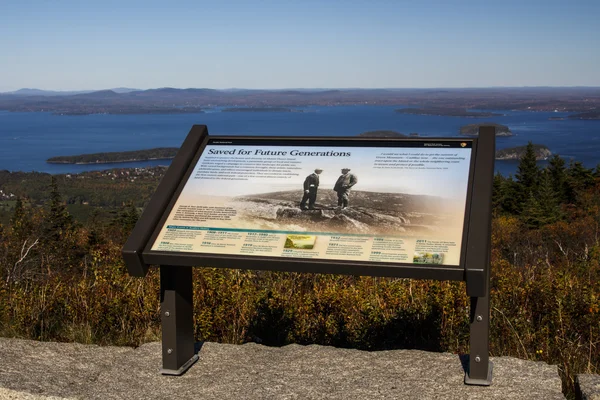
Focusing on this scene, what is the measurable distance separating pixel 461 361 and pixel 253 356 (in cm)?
110

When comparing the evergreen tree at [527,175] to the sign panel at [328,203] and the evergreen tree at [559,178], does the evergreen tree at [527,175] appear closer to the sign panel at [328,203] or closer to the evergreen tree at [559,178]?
the evergreen tree at [559,178]

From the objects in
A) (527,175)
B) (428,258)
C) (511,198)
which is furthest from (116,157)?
(428,258)

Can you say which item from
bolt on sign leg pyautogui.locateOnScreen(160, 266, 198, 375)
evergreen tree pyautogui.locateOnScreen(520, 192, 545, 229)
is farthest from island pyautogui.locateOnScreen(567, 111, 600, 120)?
bolt on sign leg pyautogui.locateOnScreen(160, 266, 198, 375)

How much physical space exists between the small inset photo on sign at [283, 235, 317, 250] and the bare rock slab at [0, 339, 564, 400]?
692 mm

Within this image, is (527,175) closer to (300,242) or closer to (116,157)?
(300,242)

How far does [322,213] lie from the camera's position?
3148mm

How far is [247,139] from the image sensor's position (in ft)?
11.6

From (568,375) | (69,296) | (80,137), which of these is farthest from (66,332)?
(80,137)

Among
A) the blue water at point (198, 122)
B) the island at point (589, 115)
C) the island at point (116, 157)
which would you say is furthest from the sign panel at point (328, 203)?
the island at point (589, 115)

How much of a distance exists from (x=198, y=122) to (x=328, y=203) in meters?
108

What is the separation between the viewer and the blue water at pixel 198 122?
85062mm

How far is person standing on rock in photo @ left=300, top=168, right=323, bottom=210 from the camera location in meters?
3.21

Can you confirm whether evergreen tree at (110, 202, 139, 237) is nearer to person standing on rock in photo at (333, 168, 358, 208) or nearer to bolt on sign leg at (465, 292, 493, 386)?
person standing on rock in photo at (333, 168, 358, 208)

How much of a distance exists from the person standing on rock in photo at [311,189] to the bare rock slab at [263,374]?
2.81ft
